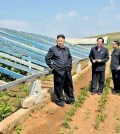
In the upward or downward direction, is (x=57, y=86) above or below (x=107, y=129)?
above

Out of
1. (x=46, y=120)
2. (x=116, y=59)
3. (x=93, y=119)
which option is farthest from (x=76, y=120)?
(x=116, y=59)

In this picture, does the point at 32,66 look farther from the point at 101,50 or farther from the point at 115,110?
the point at 115,110

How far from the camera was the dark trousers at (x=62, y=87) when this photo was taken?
7.61 metres

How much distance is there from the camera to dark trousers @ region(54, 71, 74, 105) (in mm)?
7605

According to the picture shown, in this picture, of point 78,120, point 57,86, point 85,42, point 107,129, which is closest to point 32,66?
point 57,86

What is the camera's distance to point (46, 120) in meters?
6.63

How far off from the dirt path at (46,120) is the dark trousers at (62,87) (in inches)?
9.4

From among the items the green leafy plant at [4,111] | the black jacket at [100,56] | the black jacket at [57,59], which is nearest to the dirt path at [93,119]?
the black jacket at [100,56]

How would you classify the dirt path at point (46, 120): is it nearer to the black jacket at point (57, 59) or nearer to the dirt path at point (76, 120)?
the dirt path at point (76, 120)

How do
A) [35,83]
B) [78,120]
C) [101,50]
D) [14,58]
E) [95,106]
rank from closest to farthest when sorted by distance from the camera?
[78,120]
[35,83]
[95,106]
[101,50]
[14,58]

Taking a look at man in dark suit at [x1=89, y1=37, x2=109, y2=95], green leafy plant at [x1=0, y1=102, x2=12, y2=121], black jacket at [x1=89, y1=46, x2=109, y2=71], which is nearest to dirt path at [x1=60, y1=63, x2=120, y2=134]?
man in dark suit at [x1=89, y1=37, x2=109, y2=95]

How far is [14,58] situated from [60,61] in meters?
2.63

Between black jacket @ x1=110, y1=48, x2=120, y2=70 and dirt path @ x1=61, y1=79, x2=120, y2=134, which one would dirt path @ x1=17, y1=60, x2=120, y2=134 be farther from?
black jacket @ x1=110, y1=48, x2=120, y2=70

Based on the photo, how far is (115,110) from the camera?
24.9 ft
